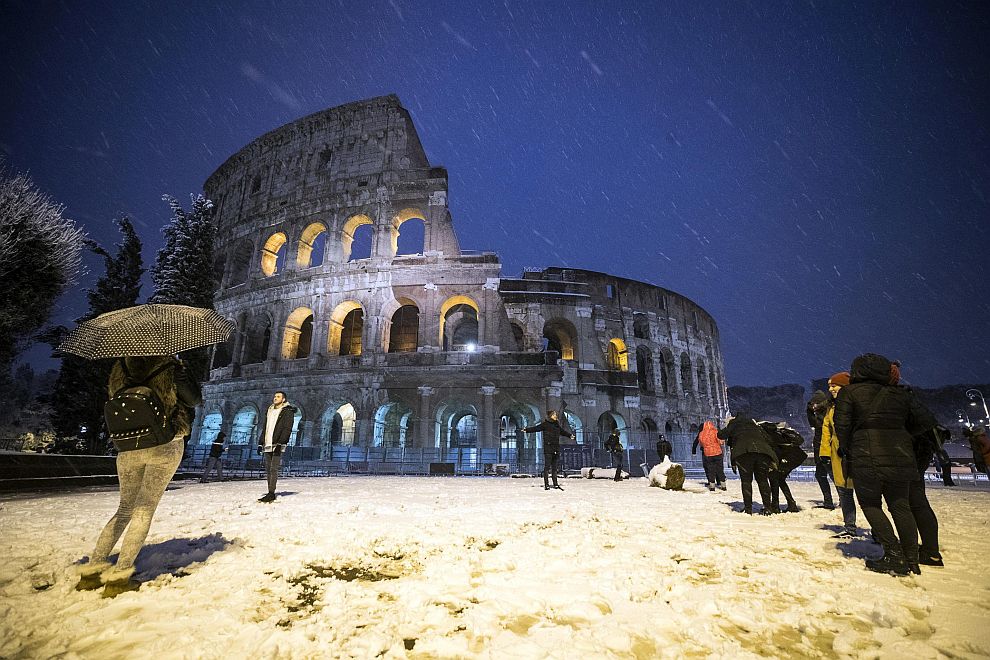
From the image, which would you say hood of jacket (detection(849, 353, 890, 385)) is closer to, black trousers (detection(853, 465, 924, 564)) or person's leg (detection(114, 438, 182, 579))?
black trousers (detection(853, 465, 924, 564))

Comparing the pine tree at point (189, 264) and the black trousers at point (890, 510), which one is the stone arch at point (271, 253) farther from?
the black trousers at point (890, 510)

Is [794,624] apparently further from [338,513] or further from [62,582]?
[338,513]

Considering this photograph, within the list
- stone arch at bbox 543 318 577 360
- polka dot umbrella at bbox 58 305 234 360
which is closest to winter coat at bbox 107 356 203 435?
polka dot umbrella at bbox 58 305 234 360

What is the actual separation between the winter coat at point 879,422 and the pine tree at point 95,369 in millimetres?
19740

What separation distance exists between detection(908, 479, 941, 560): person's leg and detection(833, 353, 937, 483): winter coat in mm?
228

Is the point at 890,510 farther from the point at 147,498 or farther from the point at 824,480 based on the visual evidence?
the point at 147,498

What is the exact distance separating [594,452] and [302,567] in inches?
610

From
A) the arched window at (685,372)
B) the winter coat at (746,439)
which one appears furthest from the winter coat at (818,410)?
the arched window at (685,372)

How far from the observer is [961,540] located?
3996 millimetres

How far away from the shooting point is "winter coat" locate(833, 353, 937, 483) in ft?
10.2

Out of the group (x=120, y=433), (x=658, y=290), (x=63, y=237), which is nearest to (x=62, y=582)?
(x=120, y=433)

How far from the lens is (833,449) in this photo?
4.35 meters

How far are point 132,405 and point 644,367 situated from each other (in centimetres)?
2952

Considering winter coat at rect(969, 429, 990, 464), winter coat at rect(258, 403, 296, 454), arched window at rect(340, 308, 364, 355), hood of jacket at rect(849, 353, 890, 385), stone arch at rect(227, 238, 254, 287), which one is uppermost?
stone arch at rect(227, 238, 254, 287)
